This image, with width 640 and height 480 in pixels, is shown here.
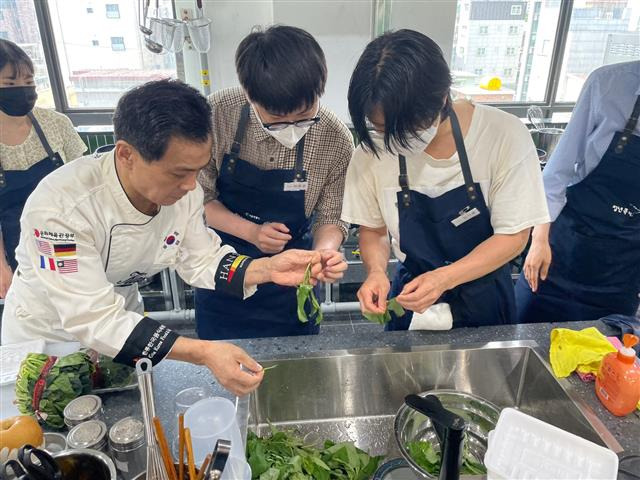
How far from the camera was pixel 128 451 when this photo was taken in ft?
3.66

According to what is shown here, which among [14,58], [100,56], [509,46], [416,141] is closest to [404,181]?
[416,141]

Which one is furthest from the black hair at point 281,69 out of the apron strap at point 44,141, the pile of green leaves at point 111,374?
the apron strap at point 44,141

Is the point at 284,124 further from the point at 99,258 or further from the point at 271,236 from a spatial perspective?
the point at 99,258

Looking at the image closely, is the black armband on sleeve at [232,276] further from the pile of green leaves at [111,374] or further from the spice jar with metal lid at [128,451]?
the spice jar with metal lid at [128,451]

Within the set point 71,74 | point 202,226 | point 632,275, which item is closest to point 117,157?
point 202,226

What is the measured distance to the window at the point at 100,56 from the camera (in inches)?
182

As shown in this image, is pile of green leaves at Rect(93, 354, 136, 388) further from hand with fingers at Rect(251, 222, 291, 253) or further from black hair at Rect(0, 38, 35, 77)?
black hair at Rect(0, 38, 35, 77)

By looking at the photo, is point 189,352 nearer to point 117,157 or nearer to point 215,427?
point 215,427

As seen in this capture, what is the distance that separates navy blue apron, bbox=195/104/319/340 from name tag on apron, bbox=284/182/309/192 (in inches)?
0.4

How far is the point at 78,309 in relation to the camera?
1243mm

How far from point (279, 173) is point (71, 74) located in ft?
13.0

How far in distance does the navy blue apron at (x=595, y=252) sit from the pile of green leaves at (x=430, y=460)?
3.65 ft

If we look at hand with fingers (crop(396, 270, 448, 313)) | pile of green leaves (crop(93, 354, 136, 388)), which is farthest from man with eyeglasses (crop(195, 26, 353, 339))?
pile of green leaves (crop(93, 354, 136, 388))

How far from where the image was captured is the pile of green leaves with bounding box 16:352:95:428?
3.92ft
